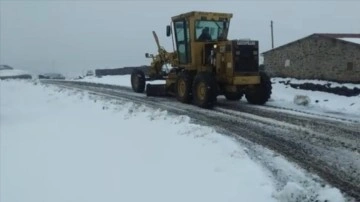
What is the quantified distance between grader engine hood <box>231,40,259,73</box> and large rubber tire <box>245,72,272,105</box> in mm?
569

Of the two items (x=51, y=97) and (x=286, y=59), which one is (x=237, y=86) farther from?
(x=286, y=59)

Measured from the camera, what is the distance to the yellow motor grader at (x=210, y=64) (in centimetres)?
1471

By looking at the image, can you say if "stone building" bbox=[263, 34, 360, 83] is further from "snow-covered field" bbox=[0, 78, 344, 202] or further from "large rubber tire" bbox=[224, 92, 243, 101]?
Answer: "snow-covered field" bbox=[0, 78, 344, 202]

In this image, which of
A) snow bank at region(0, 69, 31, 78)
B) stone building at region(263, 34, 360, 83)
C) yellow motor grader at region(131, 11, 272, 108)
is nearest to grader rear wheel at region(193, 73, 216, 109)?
yellow motor grader at region(131, 11, 272, 108)

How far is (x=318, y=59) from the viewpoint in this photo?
90.8 feet

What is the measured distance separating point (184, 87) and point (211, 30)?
2190mm

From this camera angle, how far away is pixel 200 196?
629cm

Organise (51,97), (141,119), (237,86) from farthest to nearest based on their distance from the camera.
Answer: (51,97) < (237,86) < (141,119)

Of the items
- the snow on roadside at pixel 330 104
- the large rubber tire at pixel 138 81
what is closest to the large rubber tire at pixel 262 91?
the snow on roadside at pixel 330 104

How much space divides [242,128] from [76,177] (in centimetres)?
409

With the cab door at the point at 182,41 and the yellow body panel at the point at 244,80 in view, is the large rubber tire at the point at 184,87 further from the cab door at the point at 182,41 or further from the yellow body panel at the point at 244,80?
the yellow body panel at the point at 244,80

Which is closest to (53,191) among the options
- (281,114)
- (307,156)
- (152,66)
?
(307,156)

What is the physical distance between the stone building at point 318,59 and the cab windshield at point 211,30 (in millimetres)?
10918

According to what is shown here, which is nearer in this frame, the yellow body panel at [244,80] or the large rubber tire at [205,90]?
the large rubber tire at [205,90]
